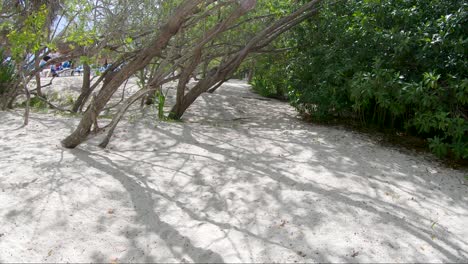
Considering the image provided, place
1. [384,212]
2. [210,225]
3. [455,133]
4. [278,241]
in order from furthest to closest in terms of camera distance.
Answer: [455,133] < [384,212] < [210,225] < [278,241]

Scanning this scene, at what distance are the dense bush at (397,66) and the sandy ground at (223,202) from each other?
0.58 m

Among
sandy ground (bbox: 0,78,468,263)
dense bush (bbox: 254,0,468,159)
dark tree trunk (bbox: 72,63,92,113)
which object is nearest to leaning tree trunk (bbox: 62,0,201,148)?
sandy ground (bbox: 0,78,468,263)

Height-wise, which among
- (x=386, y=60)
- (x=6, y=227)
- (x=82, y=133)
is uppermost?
(x=386, y=60)

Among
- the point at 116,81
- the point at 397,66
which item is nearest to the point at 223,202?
the point at 116,81

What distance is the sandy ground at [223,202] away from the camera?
2.59 m

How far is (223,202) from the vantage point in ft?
10.8

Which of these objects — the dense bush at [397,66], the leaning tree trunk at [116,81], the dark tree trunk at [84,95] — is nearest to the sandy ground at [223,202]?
the leaning tree trunk at [116,81]

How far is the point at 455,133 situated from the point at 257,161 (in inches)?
83.2

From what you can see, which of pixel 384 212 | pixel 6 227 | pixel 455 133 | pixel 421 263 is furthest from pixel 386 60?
pixel 6 227

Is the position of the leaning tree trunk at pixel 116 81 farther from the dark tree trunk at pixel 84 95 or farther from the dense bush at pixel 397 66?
the dark tree trunk at pixel 84 95

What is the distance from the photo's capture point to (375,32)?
17.0ft

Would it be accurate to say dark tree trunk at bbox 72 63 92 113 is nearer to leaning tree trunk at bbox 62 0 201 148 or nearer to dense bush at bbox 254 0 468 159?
leaning tree trunk at bbox 62 0 201 148

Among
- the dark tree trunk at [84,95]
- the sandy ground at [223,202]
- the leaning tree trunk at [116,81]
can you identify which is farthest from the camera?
the dark tree trunk at [84,95]

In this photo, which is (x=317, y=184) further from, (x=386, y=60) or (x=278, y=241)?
(x=386, y=60)
